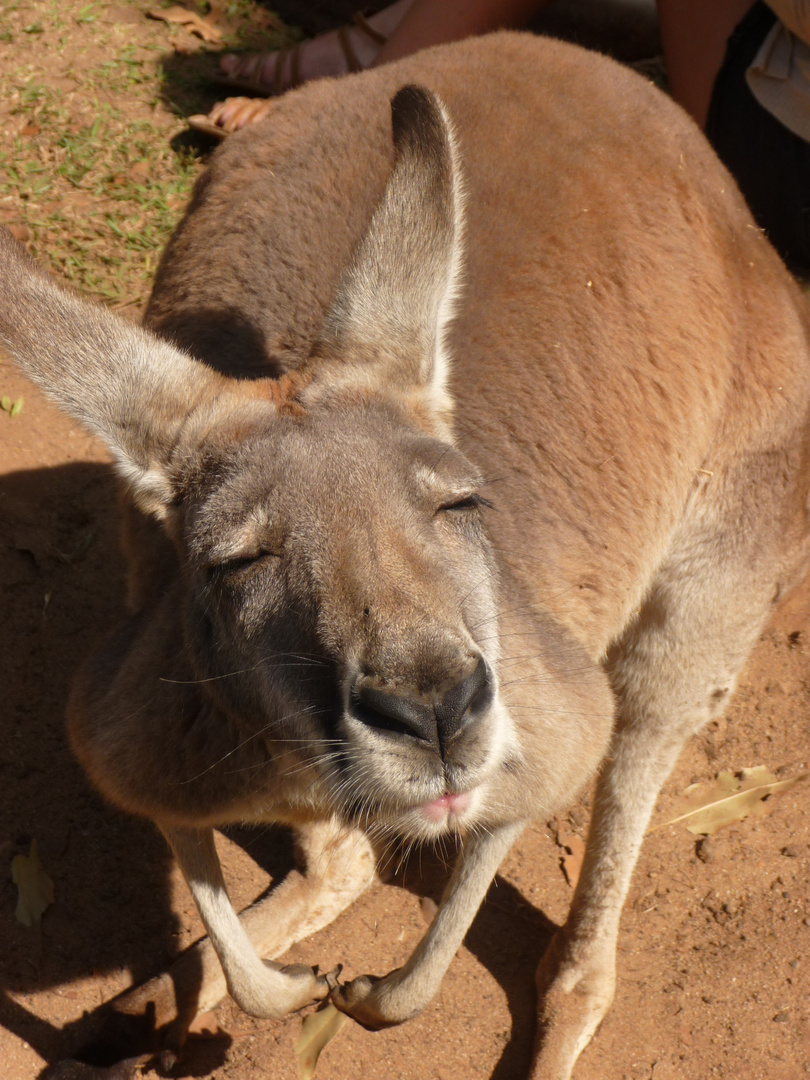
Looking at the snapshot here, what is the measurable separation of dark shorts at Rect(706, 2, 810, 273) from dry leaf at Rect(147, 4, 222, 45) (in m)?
3.01

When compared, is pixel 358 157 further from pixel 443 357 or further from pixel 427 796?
A: pixel 427 796

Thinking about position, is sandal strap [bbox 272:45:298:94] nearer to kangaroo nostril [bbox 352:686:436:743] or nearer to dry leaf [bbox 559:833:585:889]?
dry leaf [bbox 559:833:585:889]

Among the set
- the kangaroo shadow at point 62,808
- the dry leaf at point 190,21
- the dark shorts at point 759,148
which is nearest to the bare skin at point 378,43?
the dry leaf at point 190,21

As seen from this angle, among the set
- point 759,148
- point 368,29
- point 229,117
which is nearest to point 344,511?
point 759,148

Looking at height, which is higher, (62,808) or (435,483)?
(435,483)

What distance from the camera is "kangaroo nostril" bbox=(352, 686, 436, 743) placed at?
197cm

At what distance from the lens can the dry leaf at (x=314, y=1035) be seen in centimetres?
339

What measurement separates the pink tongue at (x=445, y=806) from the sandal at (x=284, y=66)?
4.57m

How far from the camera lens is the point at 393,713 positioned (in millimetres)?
1979

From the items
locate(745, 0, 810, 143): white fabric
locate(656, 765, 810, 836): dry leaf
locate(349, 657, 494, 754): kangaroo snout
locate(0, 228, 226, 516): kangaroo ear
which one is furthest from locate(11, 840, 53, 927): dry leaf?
locate(745, 0, 810, 143): white fabric

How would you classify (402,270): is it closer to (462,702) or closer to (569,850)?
(462,702)

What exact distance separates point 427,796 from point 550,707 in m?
0.76

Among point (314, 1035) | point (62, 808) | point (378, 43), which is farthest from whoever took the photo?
point (378, 43)

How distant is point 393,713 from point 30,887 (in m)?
2.22
